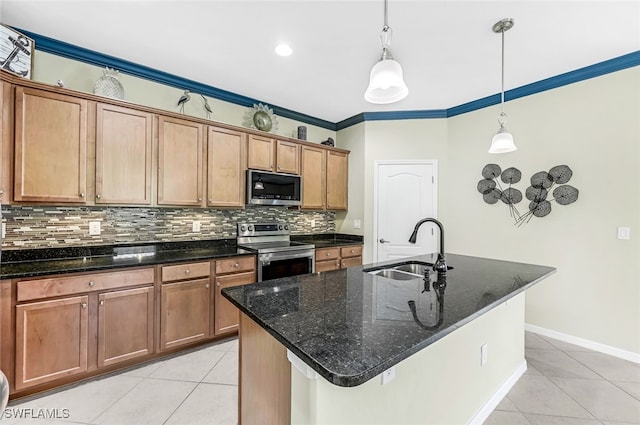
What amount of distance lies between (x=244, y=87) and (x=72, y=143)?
1.75 m

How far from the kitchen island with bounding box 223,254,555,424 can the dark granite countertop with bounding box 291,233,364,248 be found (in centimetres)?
208

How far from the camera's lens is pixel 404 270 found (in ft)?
7.75

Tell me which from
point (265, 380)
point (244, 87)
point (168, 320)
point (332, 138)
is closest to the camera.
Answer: point (265, 380)

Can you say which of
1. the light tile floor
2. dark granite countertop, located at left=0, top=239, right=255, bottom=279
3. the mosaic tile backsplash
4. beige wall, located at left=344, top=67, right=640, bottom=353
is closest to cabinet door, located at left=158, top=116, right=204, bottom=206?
the mosaic tile backsplash

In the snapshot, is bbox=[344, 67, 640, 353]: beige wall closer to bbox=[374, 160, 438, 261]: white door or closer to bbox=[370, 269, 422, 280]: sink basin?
bbox=[374, 160, 438, 261]: white door

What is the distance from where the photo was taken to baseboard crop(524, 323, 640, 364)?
8.79ft

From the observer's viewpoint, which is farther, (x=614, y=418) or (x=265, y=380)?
(x=614, y=418)

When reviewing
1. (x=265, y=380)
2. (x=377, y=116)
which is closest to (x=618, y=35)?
(x=377, y=116)

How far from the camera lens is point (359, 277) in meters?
1.91

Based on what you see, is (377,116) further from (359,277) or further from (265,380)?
(265,380)

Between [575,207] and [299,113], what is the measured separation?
3408mm

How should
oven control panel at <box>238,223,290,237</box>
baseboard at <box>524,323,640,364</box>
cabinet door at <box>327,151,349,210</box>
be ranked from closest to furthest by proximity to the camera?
1. baseboard at <box>524,323,640,364</box>
2. oven control panel at <box>238,223,290,237</box>
3. cabinet door at <box>327,151,349,210</box>

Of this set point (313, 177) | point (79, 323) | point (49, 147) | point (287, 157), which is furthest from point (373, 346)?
point (313, 177)

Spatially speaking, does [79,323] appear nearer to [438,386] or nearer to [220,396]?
[220,396]
